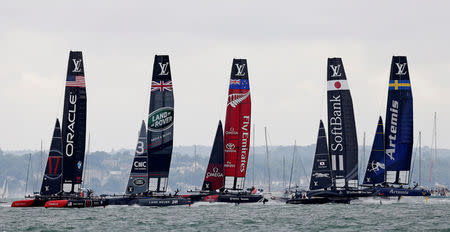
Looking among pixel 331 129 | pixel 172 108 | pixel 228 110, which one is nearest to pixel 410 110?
pixel 331 129

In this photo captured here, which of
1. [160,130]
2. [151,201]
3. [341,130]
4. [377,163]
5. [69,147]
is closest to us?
[151,201]

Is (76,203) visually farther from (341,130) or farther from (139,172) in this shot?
(341,130)

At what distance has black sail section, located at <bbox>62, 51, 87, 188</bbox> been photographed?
63.5 m

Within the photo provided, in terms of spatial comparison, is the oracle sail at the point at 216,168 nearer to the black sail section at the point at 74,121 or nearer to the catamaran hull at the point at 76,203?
the catamaran hull at the point at 76,203

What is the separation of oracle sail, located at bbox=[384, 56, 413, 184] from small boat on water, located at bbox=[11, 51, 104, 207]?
24414mm

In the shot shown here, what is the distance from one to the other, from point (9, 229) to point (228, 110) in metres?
29.0

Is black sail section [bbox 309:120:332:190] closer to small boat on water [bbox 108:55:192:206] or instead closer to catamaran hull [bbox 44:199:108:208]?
small boat on water [bbox 108:55:192:206]

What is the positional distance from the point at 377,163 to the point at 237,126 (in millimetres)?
11835

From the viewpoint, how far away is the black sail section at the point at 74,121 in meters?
63.5

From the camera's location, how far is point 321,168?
219 ft

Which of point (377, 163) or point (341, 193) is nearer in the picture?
point (341, 193)

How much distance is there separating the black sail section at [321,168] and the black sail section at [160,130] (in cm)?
1144

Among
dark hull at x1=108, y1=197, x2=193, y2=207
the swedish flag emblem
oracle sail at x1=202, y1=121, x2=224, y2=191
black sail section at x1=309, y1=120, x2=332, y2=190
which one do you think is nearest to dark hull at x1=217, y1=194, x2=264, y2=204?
oracle sail at x1=202, y1=121, x2=224, y2=191

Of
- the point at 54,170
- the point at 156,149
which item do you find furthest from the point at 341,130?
the point at 54,170
